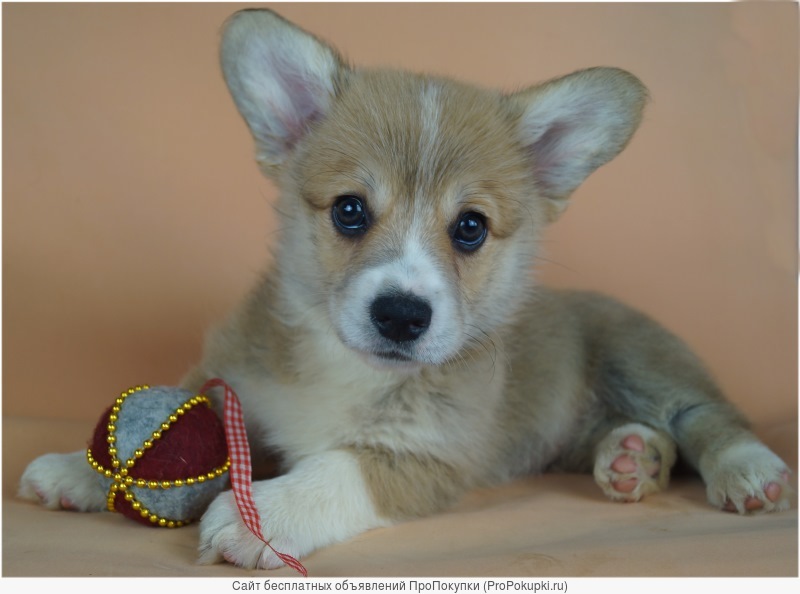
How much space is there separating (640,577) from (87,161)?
3.02 m

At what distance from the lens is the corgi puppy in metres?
2.40

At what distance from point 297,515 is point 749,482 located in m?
1.37

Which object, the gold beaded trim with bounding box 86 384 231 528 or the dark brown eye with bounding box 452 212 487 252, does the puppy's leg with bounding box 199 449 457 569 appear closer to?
the gold beaded trim with bounding box 86 384 231 528

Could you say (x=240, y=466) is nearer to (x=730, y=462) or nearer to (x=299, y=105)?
(x=299, y=105)

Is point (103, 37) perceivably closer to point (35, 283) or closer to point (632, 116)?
point (35, 283)

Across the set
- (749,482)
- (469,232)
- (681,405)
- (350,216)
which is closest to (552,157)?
(469,232)

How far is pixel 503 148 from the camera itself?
272 centimetres

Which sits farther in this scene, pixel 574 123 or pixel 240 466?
pixel 574 123

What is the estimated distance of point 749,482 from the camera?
107 inches

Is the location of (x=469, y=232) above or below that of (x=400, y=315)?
above

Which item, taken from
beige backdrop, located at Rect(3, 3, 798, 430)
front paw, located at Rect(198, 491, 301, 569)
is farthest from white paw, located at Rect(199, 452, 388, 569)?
beige backdrop, located at Rect(3, 3, 798, 430)
